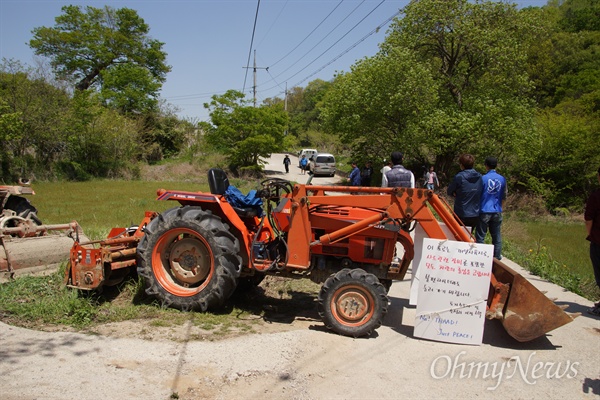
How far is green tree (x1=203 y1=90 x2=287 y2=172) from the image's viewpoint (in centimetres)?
3081

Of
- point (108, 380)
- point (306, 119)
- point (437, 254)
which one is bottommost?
point (108, 380)

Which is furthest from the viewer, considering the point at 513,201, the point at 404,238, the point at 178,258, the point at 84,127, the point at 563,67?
the point at 563,67

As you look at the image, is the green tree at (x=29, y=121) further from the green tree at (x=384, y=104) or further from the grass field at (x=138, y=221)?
the green tree at (x=384, y=104)

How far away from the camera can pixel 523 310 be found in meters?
→ 4.81

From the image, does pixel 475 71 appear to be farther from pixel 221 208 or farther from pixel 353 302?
pixel 353 302

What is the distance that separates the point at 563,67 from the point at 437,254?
43.0m

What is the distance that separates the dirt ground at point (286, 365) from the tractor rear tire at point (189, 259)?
530mm

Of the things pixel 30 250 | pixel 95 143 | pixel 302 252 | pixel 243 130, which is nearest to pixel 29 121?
pixel 95 143

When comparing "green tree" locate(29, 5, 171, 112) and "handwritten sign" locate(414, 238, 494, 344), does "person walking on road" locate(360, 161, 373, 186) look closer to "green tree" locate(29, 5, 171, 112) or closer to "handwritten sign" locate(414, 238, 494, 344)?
"handwritten sign" locate(414, 238, 494, 344)

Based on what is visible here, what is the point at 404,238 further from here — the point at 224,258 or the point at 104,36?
the point at 104,36

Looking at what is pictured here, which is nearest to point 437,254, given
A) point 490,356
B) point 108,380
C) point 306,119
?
point 490,356

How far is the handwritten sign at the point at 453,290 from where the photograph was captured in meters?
4.95

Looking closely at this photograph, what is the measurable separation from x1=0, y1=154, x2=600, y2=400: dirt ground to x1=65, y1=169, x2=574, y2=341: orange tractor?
0.38 m

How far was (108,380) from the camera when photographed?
3.92 metres
